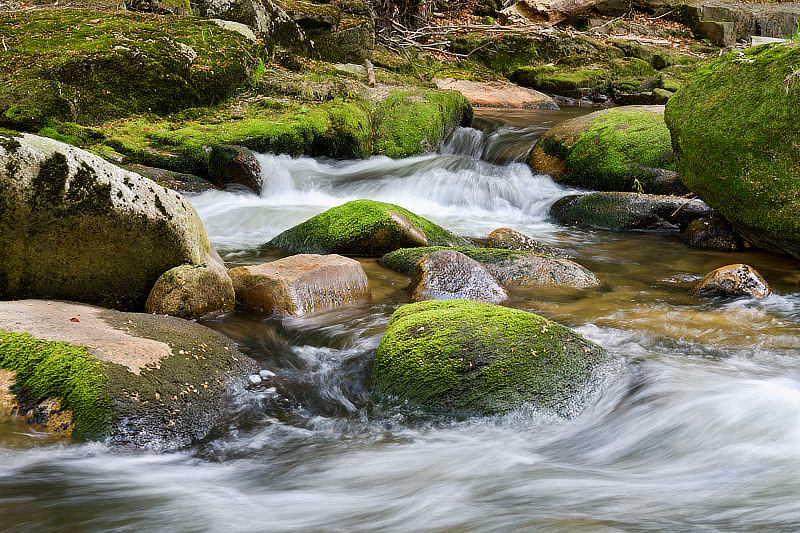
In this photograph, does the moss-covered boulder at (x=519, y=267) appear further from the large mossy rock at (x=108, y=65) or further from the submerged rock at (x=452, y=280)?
the large mossy rock at (x=108, y=65)

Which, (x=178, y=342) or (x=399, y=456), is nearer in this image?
Answer: (x=399, y=456)

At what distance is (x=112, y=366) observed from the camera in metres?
3.42

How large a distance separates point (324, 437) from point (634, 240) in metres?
5.95

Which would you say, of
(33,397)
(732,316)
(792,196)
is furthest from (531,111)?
(33,397)

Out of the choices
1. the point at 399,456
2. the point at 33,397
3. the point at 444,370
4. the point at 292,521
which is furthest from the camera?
the point at 444,370

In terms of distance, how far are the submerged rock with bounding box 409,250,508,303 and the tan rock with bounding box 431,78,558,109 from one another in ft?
38.5

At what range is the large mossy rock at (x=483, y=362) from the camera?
12.6 ft

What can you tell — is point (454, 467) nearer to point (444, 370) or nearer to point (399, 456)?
point (399, 456)

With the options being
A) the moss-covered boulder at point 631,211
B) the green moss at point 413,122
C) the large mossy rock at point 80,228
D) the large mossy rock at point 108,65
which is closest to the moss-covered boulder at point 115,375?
the large mossy rock at point 80,228

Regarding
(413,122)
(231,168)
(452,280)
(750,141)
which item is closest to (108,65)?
(231,168)

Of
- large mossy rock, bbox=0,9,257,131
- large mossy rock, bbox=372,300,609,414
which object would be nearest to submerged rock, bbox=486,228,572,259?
large mossy rock, bbox=372,300,609,414

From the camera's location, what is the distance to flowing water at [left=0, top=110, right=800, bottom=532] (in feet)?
9.59

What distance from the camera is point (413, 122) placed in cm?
1210

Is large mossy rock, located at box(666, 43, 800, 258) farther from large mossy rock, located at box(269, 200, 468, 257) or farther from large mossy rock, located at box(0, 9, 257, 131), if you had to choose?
large mossy rock, located at box(0, 9, 257, 131)
